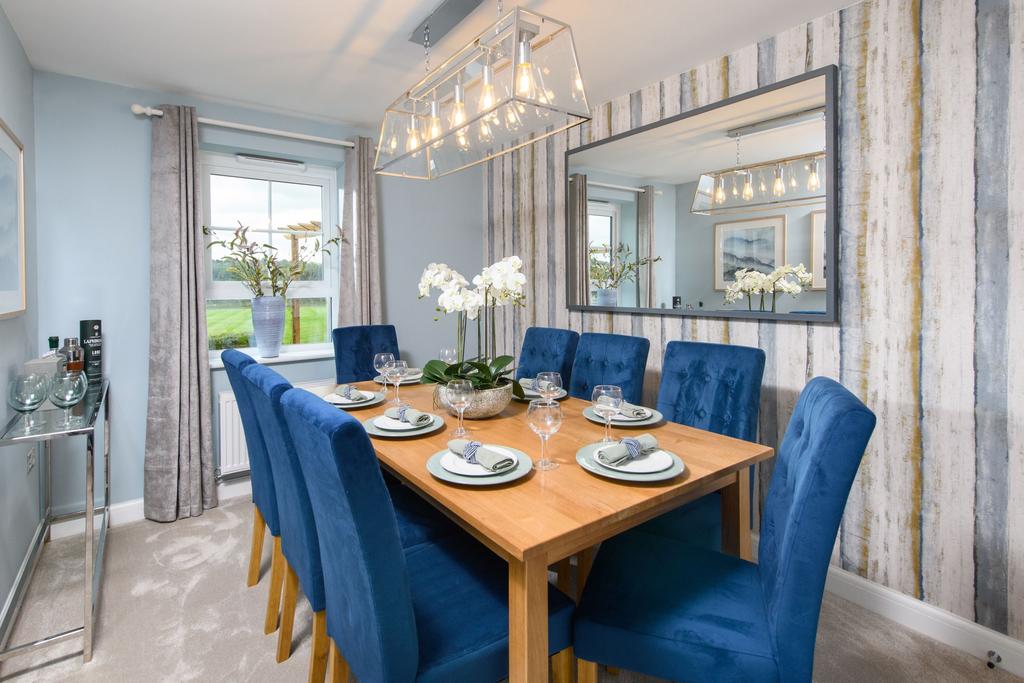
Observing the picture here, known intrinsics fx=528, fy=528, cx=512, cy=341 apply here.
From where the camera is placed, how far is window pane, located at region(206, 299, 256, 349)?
10.9 ft

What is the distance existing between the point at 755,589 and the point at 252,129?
11.1 feet

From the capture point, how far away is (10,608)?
197 centimetres

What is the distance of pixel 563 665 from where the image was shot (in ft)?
4.29

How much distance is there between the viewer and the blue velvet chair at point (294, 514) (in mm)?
1371

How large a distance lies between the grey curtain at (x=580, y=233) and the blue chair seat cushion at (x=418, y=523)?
1.89m

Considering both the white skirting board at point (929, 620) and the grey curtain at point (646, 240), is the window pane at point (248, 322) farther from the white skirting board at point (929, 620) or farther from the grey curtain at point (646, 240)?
the white skirting board at point (929, 620)

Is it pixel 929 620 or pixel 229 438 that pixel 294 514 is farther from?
pixel 929 620

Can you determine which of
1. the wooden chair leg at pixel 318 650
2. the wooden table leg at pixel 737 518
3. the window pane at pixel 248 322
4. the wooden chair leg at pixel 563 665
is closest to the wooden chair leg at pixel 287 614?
the wooden chair leg at pixel 318 650

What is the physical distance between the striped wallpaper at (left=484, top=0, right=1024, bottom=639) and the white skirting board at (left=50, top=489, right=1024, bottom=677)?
1.6 inches

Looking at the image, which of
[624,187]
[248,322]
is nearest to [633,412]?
[624,187]

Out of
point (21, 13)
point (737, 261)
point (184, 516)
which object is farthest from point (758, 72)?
point (184, 516)

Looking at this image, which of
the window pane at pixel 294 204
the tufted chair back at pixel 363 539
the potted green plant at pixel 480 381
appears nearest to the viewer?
the tufted chair back at pixel 363 539

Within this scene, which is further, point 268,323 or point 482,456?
point 268,323

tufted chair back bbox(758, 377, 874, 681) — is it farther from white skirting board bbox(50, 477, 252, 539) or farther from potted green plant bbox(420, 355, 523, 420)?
white skirting board bbox(50, 477, 252, 539)
